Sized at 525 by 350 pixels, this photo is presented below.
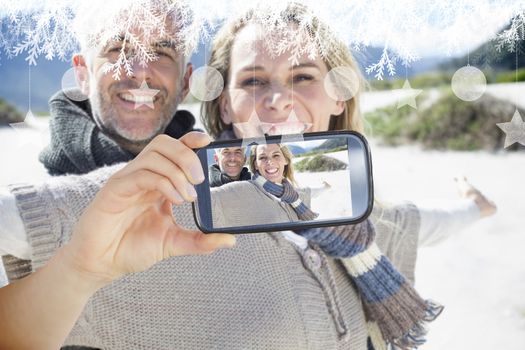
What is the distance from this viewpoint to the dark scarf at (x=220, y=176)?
0.66 m

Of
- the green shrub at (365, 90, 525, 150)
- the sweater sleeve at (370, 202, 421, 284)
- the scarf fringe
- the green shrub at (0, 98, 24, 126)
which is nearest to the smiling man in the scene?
the sweater sleeve at (370, 202, 421, 284)

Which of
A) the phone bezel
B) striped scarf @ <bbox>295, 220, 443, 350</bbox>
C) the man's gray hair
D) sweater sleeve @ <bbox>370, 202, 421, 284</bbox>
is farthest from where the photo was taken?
sweater sleeve @ <bbox>370, 202, 421, 284</bbox>

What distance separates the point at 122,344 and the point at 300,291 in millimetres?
287

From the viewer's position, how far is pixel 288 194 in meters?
0.71

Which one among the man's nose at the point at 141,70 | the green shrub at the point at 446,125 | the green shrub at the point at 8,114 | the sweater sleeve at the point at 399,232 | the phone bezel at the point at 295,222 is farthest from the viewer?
the green shrub at the point at 446,125

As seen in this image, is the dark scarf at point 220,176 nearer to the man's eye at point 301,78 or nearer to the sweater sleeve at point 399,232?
the man's eye at point 301,78

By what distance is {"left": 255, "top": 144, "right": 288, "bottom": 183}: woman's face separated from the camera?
67 cm

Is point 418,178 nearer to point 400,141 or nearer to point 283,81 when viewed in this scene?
point 400,141

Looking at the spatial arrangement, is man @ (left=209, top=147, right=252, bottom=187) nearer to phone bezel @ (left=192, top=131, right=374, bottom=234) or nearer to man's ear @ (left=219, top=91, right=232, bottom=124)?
phone bezel @ (left=192, top=131, right=374, bottom=234)

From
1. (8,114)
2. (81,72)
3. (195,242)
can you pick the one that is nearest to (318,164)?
(195,242)

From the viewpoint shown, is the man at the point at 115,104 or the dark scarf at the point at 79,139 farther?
the dark scarf at the point at 79,139

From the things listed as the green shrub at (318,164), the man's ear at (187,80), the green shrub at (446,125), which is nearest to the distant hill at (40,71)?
the man's ear at (187,80)

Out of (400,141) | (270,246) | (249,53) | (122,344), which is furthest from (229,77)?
(400,141)

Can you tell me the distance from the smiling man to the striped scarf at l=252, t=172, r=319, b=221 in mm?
333
